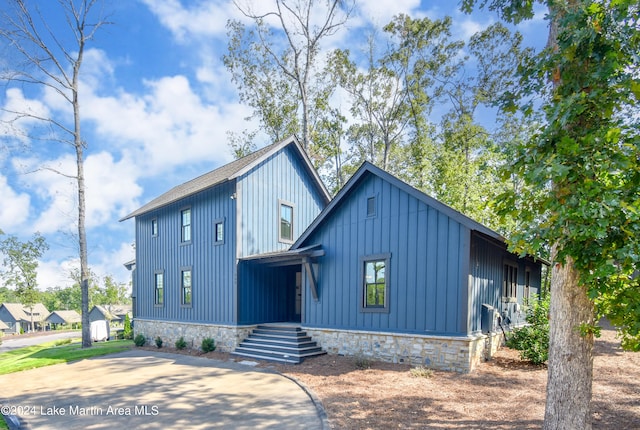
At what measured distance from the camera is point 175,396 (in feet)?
25.6

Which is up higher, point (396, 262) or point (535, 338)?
point (396, 262)

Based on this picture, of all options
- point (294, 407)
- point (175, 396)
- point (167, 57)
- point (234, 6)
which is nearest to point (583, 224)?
point (294, 407)

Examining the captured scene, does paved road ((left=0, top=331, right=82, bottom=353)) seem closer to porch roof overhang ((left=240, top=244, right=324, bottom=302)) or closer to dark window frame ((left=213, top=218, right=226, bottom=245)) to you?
dark window frame ((left=213, top=218, right=226, bottom=245))

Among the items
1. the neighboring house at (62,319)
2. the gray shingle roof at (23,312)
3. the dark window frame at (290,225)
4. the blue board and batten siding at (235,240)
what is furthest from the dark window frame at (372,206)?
the gray shingle roof at (23,312)

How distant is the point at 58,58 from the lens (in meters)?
17.9

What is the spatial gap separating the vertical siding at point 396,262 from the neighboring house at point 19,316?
195ft

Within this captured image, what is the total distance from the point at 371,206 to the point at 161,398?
7.13 meters

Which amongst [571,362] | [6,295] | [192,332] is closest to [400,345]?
[571,362]

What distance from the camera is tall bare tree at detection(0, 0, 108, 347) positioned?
17047 millimetres

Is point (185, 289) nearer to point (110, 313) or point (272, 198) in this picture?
point (272, 198)

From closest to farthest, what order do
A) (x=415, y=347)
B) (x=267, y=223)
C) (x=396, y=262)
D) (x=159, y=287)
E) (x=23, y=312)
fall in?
(x=415, y=347) < (x=396, y=262) < (x=267, y=223) < (x=159, y=287) < (x=23, y=312)

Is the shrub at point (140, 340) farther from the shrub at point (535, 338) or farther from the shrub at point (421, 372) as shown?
the shrub at point (535, 338)

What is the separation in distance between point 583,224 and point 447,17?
22.7 m

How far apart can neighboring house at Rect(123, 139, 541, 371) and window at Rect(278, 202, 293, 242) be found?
5cm
